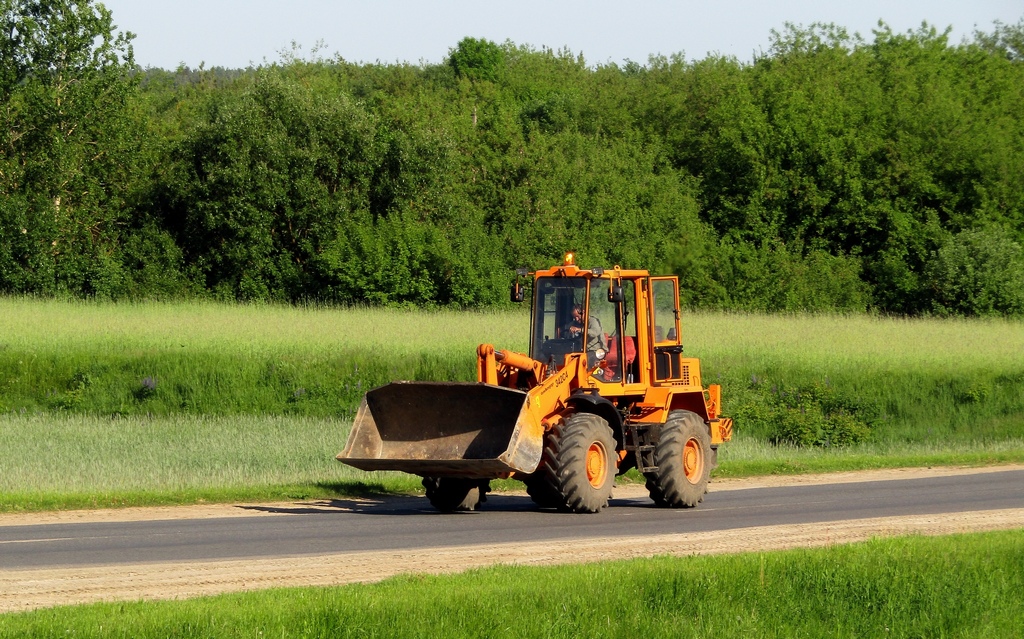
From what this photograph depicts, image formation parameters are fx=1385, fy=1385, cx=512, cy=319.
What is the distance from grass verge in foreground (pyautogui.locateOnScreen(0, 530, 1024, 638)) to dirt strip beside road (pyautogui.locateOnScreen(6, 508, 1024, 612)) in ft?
2.70

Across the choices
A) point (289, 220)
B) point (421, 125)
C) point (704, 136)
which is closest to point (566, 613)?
point (289, 220)

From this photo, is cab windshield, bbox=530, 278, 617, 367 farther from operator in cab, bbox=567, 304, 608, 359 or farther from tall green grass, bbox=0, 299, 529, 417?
tall green grass, bbox=0, 299, 529, 417

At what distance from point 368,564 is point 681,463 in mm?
6807

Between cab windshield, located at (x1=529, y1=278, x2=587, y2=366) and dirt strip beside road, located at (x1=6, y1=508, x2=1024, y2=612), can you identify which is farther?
cab windshield, located at (x1=529, y1=278, x2=587, y2=366)

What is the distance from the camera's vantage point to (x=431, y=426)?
56.3ft

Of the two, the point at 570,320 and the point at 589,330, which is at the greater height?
the point at 570,320

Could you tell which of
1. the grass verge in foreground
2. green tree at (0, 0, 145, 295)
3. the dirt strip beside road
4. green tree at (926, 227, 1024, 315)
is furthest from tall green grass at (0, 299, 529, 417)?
green tree at (926, 227, 1024, 315)

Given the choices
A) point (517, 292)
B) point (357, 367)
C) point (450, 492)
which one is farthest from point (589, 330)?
point (357, 367)

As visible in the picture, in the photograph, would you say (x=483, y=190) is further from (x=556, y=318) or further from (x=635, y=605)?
(x=635, y=605)

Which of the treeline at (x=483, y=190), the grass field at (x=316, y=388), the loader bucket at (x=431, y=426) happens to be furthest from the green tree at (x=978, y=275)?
the loader bucket at (x=431, y=426)

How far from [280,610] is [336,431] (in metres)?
18.7

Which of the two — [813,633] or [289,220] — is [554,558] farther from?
[289,220]

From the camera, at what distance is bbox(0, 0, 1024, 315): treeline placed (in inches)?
1948

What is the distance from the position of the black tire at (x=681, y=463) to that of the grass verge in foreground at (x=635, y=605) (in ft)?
19.4
